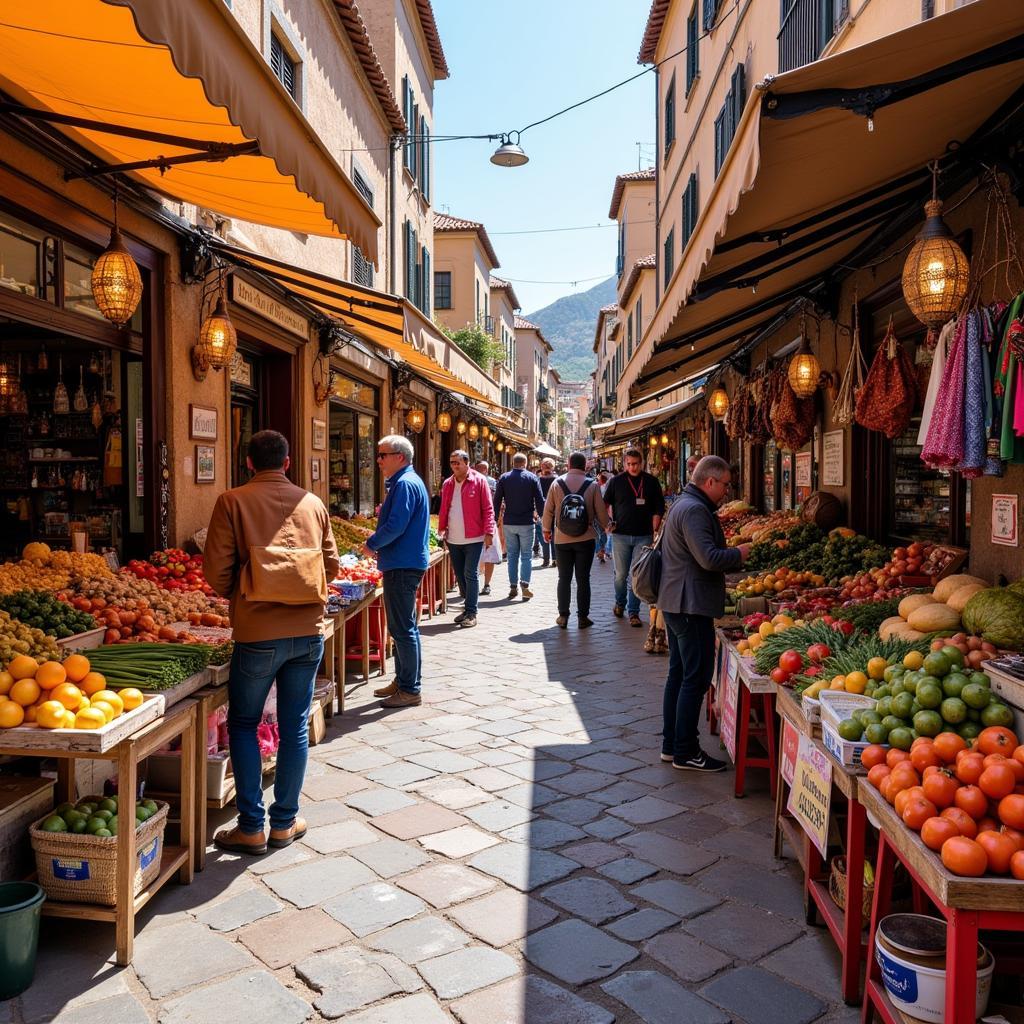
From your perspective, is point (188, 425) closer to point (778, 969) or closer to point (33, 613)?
point (33, 613)

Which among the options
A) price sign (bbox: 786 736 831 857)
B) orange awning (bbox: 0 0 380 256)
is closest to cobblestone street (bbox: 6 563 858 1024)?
price sign (bbox: 786 736 831 857)

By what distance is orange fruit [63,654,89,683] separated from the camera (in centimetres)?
340

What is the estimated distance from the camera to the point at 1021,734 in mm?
2850

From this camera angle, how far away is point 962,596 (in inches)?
178

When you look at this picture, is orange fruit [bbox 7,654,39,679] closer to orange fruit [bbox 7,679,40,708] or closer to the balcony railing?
orange fruit [bbox 7,679,40,708]

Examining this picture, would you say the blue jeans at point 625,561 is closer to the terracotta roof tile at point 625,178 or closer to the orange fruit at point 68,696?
the orange fruit at point 68,696

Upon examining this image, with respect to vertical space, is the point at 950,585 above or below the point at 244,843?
above

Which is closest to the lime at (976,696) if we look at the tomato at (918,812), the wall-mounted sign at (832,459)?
the tomato at (918,812)

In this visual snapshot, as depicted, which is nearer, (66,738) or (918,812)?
(918,812)

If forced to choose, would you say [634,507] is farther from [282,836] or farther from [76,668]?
[76,668]

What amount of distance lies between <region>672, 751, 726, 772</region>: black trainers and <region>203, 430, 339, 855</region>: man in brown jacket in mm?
2330

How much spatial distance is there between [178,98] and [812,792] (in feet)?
13.1

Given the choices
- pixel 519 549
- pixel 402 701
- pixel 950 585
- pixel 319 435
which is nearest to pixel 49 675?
pixel 402 701

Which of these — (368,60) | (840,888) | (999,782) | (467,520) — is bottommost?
(840,888)
